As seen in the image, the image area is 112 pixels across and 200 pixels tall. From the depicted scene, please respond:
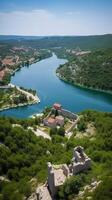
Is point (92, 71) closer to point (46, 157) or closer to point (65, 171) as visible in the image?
point (46, 157)

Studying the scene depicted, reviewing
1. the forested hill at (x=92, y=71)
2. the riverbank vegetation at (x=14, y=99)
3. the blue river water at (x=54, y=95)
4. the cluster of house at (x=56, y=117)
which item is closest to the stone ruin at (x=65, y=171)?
the cluster of house at (x=56, y=117)

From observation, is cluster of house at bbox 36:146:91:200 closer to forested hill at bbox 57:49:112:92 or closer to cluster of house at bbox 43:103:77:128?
cluster of house at bbox 43:103:77:128

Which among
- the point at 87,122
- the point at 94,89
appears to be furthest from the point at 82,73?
the point at 87,122

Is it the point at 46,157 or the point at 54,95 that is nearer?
the point at 46,157

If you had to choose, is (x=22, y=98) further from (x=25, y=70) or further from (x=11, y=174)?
(x=25, y=70)

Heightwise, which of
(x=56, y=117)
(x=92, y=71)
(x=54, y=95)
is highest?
(x=56, y=117)

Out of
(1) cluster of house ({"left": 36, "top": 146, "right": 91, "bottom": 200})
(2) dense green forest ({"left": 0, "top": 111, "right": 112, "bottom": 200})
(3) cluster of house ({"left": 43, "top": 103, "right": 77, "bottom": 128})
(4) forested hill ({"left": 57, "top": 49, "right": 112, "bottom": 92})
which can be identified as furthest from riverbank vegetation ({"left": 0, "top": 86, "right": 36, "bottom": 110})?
(1) cluster of house ({"left": 36, "top": 146, "right": 91, "bottom": 200})

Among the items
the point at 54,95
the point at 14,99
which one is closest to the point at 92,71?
the point at 54,95
